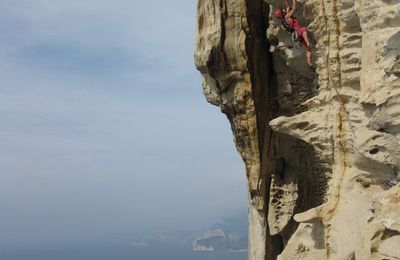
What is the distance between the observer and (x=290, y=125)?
1180 centimetres

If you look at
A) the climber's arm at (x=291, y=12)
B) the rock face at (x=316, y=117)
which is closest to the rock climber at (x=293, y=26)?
the climber's arm at (x=291, y=12)

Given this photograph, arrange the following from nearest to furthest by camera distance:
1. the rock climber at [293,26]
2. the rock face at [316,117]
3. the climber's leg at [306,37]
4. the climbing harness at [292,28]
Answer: the rock face at [316,117] → the climber's leg at [306,37] → the rock climber at [293,26] → the climbing harness at [292,28]

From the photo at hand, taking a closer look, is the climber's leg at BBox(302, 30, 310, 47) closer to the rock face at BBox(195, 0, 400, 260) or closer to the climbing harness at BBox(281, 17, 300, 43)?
the rock face at BBox(195, 0, 400, 260)

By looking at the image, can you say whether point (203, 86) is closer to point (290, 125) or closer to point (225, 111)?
point (225, 111)

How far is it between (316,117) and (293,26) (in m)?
2.40

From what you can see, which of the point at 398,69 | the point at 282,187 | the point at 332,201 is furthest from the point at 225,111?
the point at 398,69

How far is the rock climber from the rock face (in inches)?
7.5

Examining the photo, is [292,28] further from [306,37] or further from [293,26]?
[306,37]

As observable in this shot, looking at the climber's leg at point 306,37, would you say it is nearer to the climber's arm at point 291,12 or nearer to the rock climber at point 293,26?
the rock climber at point 293,26

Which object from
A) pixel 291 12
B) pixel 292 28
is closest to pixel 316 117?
pixel 292 28

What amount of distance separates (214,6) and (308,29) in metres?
3.18

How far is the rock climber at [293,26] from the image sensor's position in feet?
38.4

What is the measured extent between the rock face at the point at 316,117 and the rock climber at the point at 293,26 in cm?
19

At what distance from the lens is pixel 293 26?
480 inches
